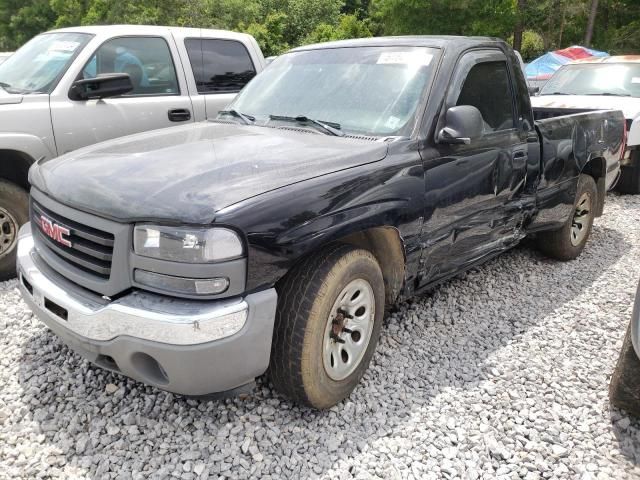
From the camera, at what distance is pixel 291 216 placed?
7.84 feet

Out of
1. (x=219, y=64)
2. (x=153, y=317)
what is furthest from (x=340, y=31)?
(x=153, y=317)

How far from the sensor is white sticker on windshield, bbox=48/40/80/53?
470 cm

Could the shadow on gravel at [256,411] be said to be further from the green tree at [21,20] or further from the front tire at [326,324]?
the green tree at [21,20]

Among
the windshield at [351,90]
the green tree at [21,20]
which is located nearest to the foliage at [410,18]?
the green tree at [21,20]

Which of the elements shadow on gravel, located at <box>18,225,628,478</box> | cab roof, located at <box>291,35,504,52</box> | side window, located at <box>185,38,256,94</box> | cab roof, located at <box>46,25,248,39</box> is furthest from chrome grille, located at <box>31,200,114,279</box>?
side window, located at <box>185,38,256,94</box>

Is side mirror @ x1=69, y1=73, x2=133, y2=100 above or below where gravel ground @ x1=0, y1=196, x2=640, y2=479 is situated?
above

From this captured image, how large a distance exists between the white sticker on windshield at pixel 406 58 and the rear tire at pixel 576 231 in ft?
7.47

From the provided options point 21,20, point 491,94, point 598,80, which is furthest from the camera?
point 21,20

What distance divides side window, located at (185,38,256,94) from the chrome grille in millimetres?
2945

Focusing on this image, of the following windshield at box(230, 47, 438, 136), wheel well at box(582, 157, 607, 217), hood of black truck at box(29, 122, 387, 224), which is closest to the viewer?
hood of black truck at box(29, 122, 387, 224)

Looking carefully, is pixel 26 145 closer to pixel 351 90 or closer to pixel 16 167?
pixel 16 167

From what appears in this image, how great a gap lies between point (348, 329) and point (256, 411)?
0.63m

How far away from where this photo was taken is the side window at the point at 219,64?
535 cm

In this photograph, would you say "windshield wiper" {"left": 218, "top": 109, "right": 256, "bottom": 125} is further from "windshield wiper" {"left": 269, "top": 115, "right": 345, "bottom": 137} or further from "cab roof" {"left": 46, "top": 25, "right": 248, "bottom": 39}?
"cab roof" {"left": 46, "top": 25, "right": 248, "bottom": 39}
